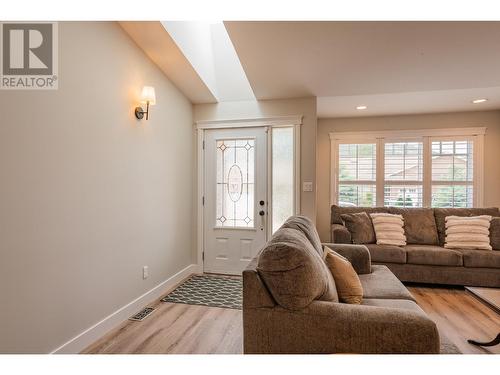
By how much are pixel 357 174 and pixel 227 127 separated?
234cm

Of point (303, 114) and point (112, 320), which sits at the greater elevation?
point (303, 114)

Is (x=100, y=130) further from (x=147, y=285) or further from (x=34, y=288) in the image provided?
(x=147, y=285)

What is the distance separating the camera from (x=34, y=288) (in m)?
1.76

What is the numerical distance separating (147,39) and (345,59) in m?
1.86

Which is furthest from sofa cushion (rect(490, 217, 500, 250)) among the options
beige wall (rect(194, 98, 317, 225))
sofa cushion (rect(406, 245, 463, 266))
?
beige wall (rect(194, 98, 317, 225))

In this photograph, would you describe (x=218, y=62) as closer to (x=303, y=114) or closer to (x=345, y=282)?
(x=303, y=114)

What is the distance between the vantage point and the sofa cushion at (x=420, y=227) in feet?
12.5

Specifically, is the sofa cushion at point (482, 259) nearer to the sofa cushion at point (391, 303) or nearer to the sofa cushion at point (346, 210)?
the sofa cushion at point (346, 210)

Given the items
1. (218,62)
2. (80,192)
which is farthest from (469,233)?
(80,192)

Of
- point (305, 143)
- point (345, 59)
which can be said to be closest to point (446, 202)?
point (305, 143)

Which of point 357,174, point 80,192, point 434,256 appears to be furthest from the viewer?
point 357,174

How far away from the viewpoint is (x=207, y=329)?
2.40 m

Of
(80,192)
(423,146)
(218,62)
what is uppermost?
(218,62)

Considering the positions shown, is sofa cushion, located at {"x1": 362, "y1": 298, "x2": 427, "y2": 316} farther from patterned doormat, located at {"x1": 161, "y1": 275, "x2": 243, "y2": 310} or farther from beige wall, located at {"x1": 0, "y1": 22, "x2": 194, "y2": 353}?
beige wall, located at {"x1": 0, "y1": 22, "x2": 194, "y2": 353}
